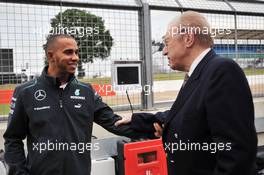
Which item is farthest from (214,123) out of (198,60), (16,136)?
(16,136)

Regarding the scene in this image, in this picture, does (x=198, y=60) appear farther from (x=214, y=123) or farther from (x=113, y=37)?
(x=113, y=37)

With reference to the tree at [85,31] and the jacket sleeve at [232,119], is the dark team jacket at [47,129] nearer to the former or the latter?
the jacket sleeve at [232,119]

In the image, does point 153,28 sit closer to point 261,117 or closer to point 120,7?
point 120,7

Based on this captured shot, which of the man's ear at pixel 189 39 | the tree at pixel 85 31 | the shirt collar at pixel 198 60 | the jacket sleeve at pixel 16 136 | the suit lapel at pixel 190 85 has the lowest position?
the jacket sleeve at pixel 16 136

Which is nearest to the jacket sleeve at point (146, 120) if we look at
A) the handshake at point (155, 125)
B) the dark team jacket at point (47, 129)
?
the handshake at point (155, 125)

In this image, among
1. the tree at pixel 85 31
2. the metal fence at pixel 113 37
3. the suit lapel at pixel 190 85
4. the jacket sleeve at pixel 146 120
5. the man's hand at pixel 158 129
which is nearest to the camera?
the suit lapel at pixel 190 85

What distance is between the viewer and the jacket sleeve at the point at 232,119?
1.62 metres

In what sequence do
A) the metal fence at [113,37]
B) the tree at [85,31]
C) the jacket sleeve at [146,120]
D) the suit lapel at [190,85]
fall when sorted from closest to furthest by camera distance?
the suit lapel at [190,85], the jacket sleeve at [146,120], the metal fence at [113,37], the tree at [85,31]

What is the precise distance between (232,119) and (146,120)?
951 mm

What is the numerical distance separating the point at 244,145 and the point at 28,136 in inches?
58.5

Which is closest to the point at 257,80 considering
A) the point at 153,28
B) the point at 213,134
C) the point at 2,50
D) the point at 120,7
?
the point at 153,28

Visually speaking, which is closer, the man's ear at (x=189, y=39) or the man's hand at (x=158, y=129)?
the man's ear at (x=189, y=39)

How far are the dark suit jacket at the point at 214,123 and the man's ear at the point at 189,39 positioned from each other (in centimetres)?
11

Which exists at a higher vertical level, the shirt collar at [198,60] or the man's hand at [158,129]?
the shirt collar at [198,60]
